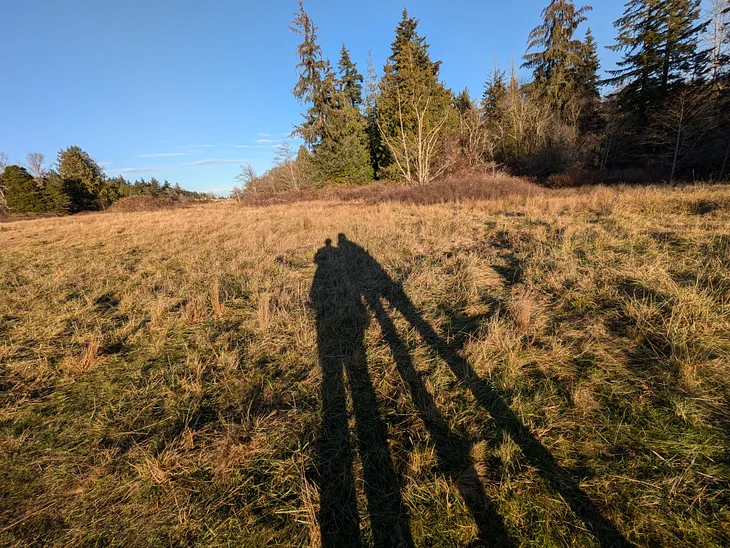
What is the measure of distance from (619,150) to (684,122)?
261 inches

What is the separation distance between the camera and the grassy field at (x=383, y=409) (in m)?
1.52

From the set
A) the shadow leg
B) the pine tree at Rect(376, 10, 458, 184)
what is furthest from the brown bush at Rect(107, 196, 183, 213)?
the shadow leg

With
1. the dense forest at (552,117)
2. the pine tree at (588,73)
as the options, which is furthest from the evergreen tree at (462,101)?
the pine tree at (588,73)

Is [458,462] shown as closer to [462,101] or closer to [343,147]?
[343,147]

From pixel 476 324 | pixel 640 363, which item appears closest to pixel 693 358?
pixel 640 363

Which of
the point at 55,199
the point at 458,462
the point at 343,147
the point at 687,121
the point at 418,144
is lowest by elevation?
the point at 458,462

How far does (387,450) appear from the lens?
190cm

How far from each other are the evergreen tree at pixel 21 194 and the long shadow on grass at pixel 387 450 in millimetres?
49192

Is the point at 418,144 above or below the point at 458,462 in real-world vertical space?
above

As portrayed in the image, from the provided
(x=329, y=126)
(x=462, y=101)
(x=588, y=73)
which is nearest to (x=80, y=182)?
(x=329, y=126)

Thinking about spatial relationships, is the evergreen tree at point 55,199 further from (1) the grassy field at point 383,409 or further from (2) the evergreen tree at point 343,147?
(1) the grassy field at point 383,409

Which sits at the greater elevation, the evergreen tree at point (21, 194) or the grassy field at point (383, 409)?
the evergreen tree at point (21, 194)

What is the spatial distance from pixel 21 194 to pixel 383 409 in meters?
52.0

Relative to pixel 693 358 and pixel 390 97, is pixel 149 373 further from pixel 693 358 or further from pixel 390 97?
pixel 390 97
